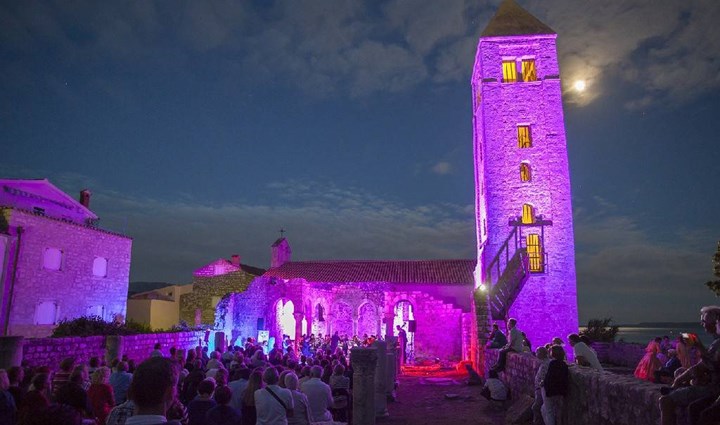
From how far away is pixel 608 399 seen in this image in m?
6.00

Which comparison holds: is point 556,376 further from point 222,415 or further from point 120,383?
point 120,383

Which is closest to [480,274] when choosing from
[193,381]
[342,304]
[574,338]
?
[342,304]

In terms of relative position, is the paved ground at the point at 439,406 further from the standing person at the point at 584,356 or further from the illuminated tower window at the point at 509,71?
the illuminated tower window at the point at 509,71

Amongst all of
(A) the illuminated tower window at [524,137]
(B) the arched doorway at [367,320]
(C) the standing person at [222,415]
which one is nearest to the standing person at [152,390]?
(C) the standing person at [222,415]

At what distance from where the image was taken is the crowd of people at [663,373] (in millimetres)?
4465

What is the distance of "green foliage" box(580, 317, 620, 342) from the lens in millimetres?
24641

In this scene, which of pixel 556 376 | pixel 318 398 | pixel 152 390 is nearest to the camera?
pixel 152 390

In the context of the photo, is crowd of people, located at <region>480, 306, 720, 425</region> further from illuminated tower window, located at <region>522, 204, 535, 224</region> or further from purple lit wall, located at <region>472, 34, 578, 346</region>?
illuminated tower window, located at <region>522, 204, 535, 224</region>

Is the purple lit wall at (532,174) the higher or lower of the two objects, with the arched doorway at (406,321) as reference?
higher

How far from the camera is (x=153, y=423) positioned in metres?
2.66

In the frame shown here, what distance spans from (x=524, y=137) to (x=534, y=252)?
5830mm

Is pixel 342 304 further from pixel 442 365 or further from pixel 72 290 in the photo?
pixel 72 290

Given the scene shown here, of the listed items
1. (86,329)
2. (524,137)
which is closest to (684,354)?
(86,329)

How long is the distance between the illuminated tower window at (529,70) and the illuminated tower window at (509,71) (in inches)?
17.7
